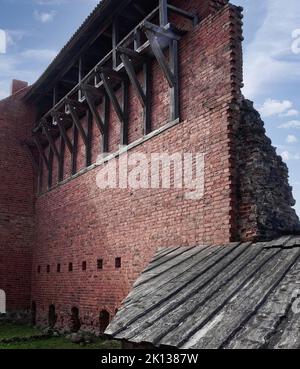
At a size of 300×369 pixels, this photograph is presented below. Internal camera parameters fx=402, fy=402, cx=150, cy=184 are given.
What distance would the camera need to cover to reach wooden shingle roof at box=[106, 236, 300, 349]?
371 cm

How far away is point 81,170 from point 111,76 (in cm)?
308

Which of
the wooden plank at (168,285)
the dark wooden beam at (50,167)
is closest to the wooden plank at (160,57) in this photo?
the wooden plank at (168,285)

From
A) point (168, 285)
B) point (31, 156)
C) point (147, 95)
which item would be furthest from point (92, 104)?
point (168, 285)

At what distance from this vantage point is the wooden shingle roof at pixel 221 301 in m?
3.71

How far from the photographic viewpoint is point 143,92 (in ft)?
30.2

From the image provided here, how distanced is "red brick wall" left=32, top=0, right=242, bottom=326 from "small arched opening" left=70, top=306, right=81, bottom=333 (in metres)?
0.23

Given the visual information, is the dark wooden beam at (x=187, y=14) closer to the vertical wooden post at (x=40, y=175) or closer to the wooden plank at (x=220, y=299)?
the wooden plank at (x=220, y=299)

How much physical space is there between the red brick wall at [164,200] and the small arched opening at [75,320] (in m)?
0.23

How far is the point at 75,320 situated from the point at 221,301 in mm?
7840

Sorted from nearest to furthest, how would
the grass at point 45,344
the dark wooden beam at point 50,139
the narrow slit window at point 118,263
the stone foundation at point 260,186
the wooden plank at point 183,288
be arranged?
the wooden plank at point 183,288 < the stone foundation at point 260,186 < the grass at point 45,344 < the narrow slit window at point 118,263 < the dark wooden beam at point 50,139

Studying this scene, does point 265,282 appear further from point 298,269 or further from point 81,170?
point 81,170

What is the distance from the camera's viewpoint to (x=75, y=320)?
1132 centimetres

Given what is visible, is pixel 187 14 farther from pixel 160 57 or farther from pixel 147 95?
pixel 147 95
